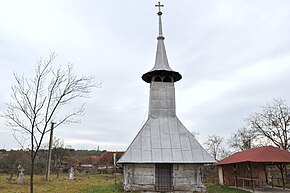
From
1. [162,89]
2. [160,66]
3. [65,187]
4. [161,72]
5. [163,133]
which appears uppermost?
[160,66]

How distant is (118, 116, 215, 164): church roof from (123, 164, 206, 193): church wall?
2.20ft

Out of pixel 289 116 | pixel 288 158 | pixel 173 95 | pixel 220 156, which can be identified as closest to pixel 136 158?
pixel 173 95

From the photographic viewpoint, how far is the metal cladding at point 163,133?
15039 millimetres

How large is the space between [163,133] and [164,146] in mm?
1143

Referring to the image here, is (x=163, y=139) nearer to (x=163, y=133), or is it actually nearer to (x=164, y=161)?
(x=163, y=133)

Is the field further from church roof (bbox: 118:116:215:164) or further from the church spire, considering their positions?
the church spire

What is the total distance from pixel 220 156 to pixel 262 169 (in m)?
18.1

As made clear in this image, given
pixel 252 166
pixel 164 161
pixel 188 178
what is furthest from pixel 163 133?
pixel 252 166

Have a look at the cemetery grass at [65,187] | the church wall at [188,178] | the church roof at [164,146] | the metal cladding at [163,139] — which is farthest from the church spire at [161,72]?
the cemetery grass at [65,187]

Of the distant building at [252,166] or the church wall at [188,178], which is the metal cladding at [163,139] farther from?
the distant building at [252,166]

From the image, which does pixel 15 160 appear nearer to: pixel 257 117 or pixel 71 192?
pixel 71 192

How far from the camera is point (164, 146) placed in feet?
51.9

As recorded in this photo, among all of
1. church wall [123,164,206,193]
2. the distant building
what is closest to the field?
church wall [123,164,206,193]

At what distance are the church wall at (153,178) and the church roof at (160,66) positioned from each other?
21.9ft
